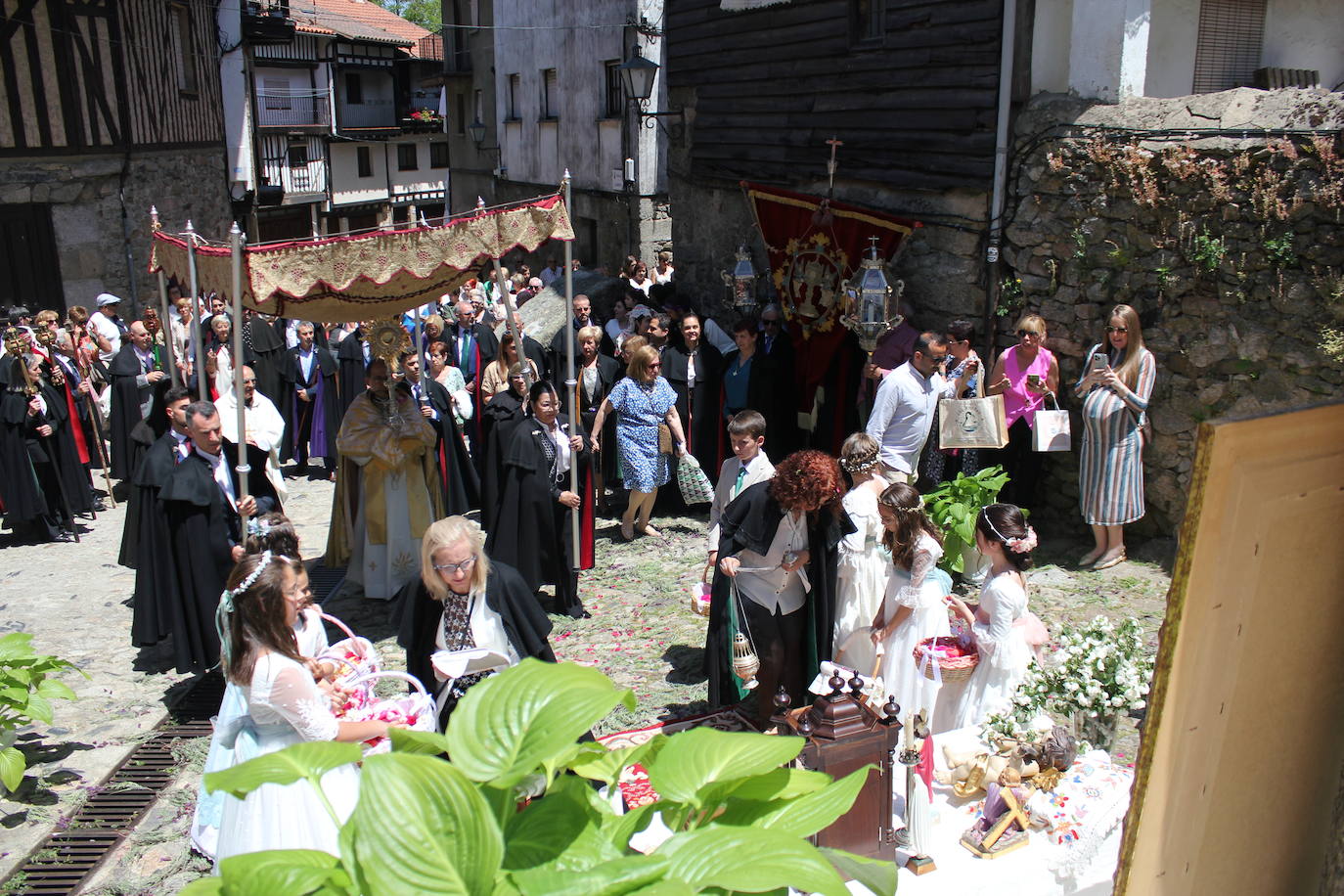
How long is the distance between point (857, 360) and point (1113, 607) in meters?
3.25

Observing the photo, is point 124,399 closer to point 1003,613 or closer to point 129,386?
point 129,386

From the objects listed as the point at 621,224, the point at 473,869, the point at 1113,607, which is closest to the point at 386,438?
the point at 1113,607

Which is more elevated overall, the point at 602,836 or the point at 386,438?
the point at 602,836

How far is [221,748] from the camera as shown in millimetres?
4496

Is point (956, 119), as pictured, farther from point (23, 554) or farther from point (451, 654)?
point (23, 554)

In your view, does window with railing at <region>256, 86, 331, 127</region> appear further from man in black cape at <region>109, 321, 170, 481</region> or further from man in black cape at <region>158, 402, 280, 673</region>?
man in black cape at <region>158, 402, 280, 673</region>

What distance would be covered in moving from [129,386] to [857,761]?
910 cm

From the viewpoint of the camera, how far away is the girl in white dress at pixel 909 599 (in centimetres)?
502

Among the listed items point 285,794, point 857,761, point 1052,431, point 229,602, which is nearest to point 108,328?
point 229,602

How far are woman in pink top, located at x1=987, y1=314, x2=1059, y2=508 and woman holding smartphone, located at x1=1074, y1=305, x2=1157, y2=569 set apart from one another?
257mm

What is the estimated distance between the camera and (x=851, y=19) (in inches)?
394

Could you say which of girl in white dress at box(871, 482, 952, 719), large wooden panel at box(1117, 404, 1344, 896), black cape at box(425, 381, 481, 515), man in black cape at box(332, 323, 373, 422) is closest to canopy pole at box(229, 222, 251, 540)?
black cape at box(425, 381, 481, 515)

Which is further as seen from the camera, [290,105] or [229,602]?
[290,105]

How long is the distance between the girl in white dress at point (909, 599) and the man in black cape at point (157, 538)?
3746 mm
